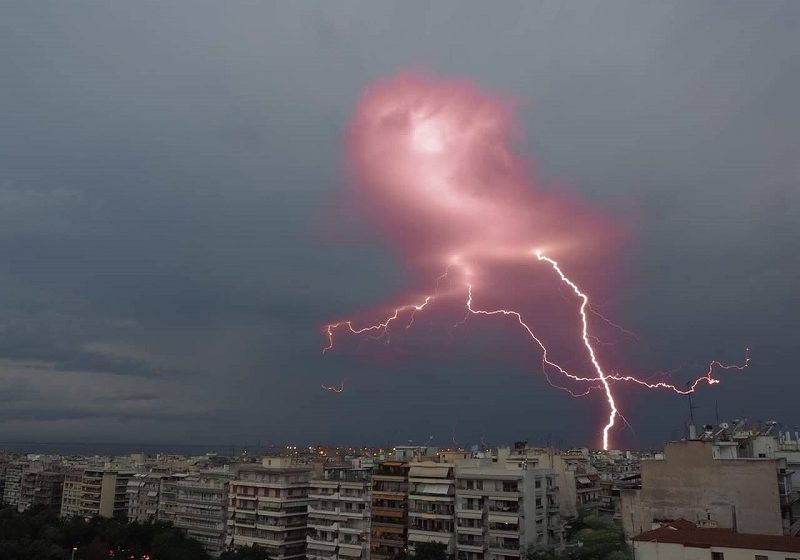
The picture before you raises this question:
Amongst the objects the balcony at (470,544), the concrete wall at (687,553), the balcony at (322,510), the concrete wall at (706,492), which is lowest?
the balcony at (470,544)

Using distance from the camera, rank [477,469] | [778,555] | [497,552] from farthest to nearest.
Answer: [477,469] → [497,552] → [778,555]

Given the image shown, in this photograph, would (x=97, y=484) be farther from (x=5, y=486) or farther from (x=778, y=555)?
(x=778, y=555)

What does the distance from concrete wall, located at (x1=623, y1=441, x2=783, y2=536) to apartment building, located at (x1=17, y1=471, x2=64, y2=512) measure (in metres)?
91.2

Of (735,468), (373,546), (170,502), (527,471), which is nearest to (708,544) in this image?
(735,468)

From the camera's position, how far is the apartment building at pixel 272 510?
5853 centimetres

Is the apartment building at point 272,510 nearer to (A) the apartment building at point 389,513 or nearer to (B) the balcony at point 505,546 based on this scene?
(A) the apartment building at point 389,513

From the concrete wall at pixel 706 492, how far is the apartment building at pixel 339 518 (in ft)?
68.1

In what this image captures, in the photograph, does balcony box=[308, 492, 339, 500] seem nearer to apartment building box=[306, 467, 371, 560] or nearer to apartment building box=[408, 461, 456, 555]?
apartment building box=[306, 467, 371, 560]

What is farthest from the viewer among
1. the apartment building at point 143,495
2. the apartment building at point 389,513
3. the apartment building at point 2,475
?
the apartment building at point 2,475

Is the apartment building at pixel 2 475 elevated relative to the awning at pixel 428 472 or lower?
lower

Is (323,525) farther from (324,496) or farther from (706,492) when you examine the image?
(706,492)

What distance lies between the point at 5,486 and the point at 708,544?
12570 cm

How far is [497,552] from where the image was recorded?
45.1 m

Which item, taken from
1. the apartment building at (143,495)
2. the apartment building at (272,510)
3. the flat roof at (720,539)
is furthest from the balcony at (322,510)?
the apartment building at (143,495)
